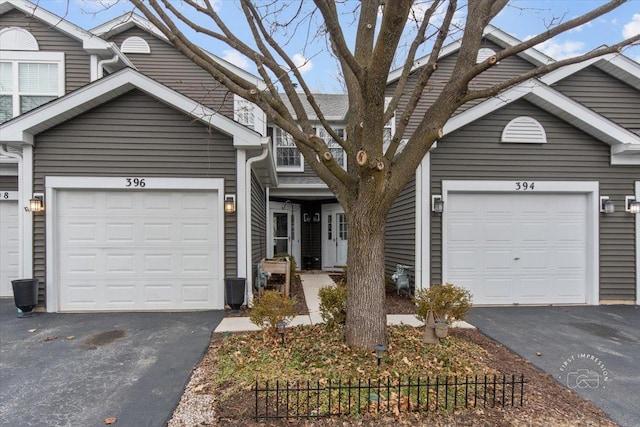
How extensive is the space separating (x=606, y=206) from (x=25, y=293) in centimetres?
1066

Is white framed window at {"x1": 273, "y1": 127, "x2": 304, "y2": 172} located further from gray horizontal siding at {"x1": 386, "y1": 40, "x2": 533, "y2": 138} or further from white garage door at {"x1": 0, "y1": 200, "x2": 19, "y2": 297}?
white garage door at {"x1": 0, "y1": 200, "x2": 19, "y2": 297}

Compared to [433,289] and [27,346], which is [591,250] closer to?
[433,289]

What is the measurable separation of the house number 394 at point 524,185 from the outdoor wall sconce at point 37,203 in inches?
343

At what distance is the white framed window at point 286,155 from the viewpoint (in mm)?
11875

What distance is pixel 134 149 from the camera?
639cm

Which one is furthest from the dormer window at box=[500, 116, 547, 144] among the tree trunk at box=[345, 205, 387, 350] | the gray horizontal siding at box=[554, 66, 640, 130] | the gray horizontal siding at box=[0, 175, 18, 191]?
the gray horizontal siding at box=[0, 175, 18, 191]

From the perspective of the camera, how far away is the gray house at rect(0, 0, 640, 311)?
6.27 metres

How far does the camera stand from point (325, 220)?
1308 centimetres

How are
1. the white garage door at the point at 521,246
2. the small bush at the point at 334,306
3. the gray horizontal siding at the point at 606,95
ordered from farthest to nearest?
1. the gray horizontal siding at the point at 606,95
2. the white garage door at the point at 521,246
3. the small bush at the point at 334,306

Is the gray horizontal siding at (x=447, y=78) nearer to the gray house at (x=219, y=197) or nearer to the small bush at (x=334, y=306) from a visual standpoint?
the gray house at (x=219, y=197)

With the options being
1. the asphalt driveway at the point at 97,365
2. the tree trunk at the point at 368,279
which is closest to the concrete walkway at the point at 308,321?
the asphalt driveway at the point at 97,365

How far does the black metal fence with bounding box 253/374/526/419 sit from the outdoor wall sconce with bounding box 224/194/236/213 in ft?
12.0

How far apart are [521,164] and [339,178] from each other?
15.9 ft

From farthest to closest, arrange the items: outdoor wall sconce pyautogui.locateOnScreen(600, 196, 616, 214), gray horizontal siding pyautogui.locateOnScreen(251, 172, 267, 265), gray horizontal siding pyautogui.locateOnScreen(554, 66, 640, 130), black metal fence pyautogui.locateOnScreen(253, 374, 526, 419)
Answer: gray horizontal siding pyautogui.locateOnScreen(554, 66, 640, 130), gray horizontal siding pyautogui.locateOnScreen(251, 172, 267, 265), outdoor wall sconce pyautogui.locateOnScreen(600, 196, 616, 214), black metal fence pyautogui.locateOnScreen(253, 374, 526, 419)
